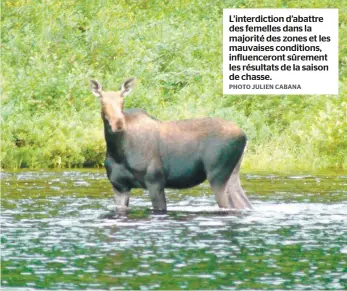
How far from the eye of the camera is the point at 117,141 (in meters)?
20.6

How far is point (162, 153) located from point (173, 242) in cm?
449

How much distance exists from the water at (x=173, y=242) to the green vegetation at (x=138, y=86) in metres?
9.75

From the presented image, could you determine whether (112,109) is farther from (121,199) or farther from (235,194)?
(235,194)

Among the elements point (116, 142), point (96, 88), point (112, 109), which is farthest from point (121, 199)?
point (96, 88)

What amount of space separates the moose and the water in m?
0.53

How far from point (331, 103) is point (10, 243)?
903 inches

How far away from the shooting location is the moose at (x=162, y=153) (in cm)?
2055

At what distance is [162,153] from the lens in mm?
20859

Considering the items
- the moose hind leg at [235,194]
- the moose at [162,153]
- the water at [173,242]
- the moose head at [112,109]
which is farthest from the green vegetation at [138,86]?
the moose head at [112,109]

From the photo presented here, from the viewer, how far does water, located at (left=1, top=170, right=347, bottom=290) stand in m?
13.3

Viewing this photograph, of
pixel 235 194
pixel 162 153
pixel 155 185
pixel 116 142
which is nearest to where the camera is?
pixel 155 185

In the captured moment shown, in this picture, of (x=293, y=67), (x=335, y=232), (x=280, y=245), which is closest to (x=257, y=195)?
(x=335, y=232)

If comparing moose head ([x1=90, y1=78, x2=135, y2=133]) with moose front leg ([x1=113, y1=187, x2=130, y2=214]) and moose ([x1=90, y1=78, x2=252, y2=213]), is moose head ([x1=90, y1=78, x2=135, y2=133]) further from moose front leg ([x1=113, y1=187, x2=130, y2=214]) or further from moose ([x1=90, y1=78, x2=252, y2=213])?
moose front leg ([x1=113, y1=187, x2=130, y2=214])

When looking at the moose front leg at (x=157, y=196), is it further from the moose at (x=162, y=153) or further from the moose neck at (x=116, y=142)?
the moose neck at (x=116, y=142)
